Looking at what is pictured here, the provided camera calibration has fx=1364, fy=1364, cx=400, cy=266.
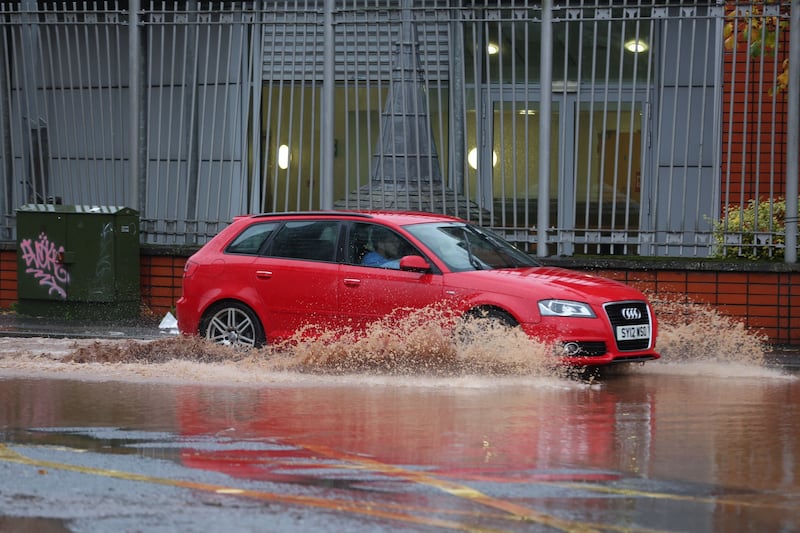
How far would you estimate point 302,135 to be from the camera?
16.7 m

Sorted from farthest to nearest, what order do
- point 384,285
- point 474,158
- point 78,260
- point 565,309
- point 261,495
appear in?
point 78,260 < point 474,158 < point 384,285 < point 565,309 < point 261,495

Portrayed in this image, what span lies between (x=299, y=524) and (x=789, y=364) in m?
8.02

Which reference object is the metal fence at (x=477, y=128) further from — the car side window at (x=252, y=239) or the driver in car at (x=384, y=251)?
the driver in car at (x=384, y=251)

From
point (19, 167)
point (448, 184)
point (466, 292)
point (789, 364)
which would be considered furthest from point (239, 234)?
point (19, 167)

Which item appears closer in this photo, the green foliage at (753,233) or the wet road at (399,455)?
the wet road at (399,455)

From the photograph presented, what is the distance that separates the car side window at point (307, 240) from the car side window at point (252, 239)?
12cm

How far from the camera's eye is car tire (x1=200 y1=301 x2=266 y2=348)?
12.3 m

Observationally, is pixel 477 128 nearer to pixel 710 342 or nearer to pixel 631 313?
pixel 710 342

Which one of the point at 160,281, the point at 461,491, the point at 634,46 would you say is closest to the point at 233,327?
the point at 160,281

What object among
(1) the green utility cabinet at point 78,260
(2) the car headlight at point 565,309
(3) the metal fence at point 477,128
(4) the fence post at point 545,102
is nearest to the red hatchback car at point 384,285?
(2) the car headlight at point 565,309

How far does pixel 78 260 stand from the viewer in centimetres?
1636

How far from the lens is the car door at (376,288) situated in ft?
37.9

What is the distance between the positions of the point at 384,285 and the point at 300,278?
0.84 metres

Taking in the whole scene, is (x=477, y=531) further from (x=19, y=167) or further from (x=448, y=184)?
(x=19, y=167)
